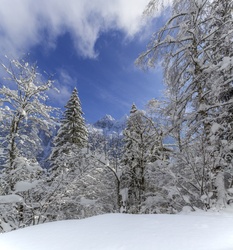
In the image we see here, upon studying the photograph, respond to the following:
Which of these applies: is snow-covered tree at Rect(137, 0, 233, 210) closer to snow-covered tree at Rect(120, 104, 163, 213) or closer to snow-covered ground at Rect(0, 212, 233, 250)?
snow-covered tree at Rect(120, 104, 163, 213)

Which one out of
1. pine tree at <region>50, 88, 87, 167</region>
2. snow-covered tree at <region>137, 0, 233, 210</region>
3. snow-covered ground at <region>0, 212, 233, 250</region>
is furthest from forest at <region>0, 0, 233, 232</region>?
pine tree at <region>50, 88, 87, 167</region>

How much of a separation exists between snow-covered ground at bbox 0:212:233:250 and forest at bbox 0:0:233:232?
217 cm

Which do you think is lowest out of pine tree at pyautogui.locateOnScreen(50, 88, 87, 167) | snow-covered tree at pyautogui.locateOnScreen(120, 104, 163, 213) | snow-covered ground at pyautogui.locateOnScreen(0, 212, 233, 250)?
snow-covered ground at pyautogui.locateOnScreen(0, 212, 233, 250)

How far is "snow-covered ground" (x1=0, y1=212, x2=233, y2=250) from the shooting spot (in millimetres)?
1987

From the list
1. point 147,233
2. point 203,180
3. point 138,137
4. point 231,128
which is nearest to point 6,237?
point 147,233

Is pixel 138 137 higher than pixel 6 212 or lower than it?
higher

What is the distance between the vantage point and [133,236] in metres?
2.29

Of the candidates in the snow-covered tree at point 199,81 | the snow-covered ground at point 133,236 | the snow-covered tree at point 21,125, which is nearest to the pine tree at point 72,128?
the snow-covered tree at point 21,125

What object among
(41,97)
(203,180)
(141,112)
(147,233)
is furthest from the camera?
(41,97)

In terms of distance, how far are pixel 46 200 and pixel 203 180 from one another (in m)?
5.14

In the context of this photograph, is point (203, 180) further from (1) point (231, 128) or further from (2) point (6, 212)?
(2) point (6, 212)

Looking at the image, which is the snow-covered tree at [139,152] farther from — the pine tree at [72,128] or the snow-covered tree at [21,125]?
the pine tree at [72,128]

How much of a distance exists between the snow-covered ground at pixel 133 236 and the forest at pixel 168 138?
85.5 inches

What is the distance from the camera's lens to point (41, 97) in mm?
10617
